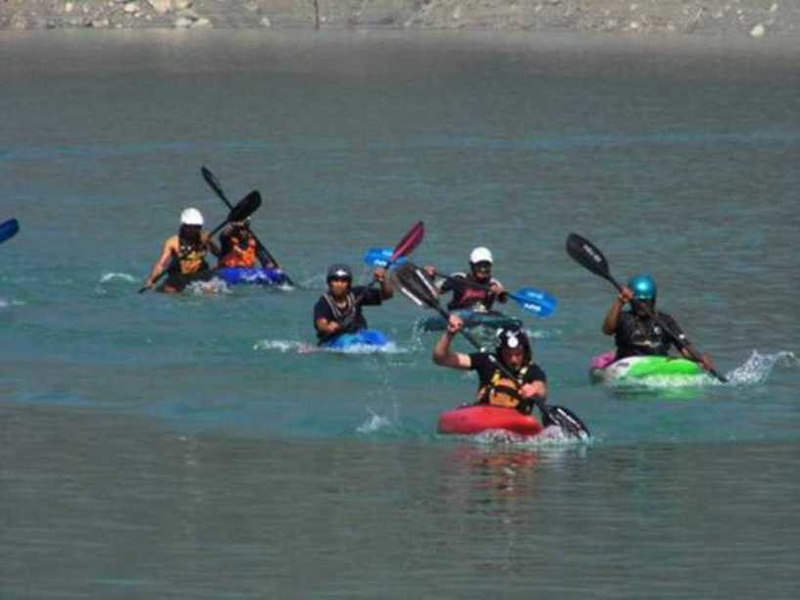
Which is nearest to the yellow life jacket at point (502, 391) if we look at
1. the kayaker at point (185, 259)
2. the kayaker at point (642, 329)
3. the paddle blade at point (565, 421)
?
the paddle blade at point (565, 421)

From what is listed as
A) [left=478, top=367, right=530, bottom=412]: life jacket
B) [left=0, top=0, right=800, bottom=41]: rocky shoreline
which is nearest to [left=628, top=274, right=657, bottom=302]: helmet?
[left=478, top=367, right=530, bottom=412]: life jacket


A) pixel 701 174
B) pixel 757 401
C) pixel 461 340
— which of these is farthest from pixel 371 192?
pixel 757 401

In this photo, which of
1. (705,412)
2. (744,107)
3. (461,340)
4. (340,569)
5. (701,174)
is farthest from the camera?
(744,107)

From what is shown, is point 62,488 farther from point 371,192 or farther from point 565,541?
point 371,192

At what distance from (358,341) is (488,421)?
7436mm

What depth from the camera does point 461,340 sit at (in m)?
43.9

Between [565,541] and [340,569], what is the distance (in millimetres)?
2560

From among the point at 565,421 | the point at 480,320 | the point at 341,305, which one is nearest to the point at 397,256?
the point at 341,305

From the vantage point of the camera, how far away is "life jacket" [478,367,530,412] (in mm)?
34781

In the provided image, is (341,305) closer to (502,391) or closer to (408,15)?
(502,391)

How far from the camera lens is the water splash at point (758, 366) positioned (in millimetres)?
40000

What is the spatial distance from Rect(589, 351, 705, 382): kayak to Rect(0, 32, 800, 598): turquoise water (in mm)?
316

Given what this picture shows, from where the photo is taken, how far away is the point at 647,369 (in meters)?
39.1

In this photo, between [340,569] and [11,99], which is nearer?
[340,569]
